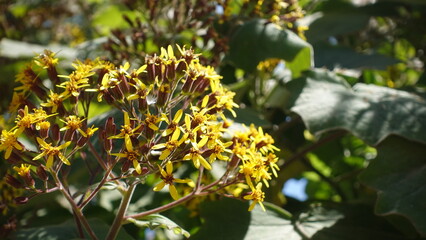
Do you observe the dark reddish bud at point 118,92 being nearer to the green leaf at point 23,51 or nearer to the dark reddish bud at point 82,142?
the dark reddish bud at point 82,142

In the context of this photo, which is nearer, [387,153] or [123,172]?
[123,172]

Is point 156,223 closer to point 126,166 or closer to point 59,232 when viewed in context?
point 126,166

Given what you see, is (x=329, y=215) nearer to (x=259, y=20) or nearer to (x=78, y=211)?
Result: (x=259, y=20)

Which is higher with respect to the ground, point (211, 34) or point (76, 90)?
point (76, 90)

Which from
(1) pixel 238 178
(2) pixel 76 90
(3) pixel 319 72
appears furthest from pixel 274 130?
(2) pixel 76 90

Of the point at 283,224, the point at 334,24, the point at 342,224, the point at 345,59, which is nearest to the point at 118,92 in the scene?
the point at 283,224

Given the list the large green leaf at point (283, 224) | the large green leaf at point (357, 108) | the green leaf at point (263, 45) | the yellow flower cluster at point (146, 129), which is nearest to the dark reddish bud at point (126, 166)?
the yellow flower cluster at point (146, 129)
